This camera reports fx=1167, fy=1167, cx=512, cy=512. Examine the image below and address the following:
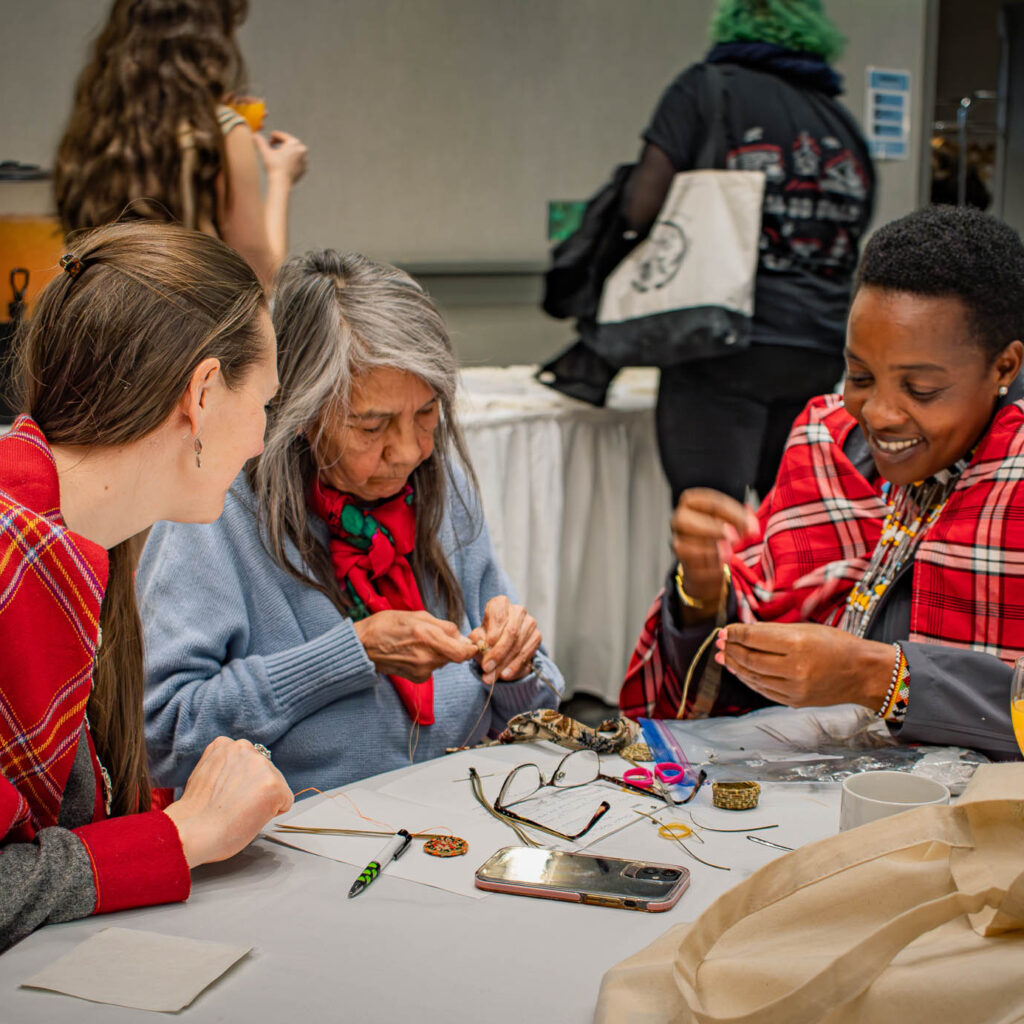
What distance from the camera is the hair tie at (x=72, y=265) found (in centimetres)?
130

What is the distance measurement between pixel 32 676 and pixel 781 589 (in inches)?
54.0

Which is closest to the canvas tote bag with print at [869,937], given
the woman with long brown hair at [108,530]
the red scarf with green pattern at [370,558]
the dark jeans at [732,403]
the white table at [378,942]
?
the white table at [378,942]

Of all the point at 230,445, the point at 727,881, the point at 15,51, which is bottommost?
the point at 727,881

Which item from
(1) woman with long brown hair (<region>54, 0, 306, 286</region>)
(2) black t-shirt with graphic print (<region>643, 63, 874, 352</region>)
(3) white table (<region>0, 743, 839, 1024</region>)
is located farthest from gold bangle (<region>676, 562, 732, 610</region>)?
(1) woman with long brown hair (<region>54, 0, 306, 286</region>)

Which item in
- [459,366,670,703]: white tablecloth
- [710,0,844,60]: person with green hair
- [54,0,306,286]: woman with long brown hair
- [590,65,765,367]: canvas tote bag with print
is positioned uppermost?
[710,0,844,60]: person with green hair

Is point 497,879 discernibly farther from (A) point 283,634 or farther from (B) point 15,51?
(B) point 15,51

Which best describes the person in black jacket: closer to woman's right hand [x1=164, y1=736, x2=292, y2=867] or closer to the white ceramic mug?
the white ceramic mug

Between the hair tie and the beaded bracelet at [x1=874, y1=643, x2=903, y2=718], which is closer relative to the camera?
the hair tie

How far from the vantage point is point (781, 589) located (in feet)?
6.91

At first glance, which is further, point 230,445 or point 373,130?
point 373,130

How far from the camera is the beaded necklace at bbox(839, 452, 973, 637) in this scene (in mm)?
1881

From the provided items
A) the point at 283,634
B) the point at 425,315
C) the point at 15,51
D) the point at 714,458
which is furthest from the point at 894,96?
the point at 283,634

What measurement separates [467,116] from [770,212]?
1505 millimetres

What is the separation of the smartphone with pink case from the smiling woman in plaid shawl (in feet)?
1.75
